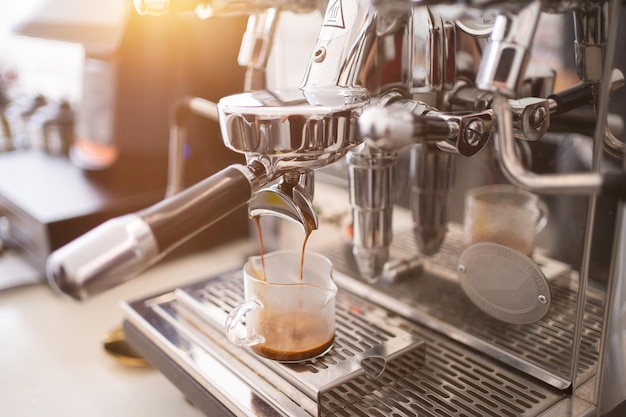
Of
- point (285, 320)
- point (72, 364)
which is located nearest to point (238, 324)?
point (285, 320)

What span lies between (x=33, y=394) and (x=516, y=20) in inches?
21.5

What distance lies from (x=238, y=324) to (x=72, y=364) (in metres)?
0.27

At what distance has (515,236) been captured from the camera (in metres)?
0.52

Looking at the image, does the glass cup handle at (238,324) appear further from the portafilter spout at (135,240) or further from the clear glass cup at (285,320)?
the portafilter spout at (135,240)

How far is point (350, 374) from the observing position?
1.45 ft

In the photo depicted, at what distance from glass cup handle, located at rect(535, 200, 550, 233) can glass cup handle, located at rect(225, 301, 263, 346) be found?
0.90 feet

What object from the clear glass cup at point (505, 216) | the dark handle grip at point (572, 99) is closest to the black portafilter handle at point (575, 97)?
the dark handle grip at point (572, 99)

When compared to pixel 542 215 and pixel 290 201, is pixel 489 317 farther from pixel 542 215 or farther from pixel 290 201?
pixel 290 201

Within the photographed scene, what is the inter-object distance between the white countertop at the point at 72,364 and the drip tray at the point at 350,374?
0.05 meters

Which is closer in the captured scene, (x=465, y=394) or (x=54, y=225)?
(x=465, y=394)

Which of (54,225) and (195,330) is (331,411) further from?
(54,225)

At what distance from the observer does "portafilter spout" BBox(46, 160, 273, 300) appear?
310mm

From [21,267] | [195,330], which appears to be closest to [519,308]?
[195,330]

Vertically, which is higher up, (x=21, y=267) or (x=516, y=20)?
(x=516, y=20)
